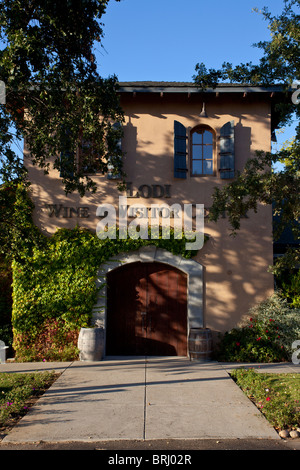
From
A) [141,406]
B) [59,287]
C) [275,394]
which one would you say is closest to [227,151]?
[59,287]

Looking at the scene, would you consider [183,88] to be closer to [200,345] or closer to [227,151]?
[227,151]

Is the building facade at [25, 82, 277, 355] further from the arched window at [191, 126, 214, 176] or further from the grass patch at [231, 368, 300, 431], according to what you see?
the grass patch at [231, 368, 300, 431]

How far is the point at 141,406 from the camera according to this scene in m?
6.21

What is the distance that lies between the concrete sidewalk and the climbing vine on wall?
1.02 meters

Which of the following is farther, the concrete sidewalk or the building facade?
the building facade

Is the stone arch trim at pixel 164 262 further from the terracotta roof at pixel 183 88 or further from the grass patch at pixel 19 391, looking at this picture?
the terracotta roof at pixel 183 88

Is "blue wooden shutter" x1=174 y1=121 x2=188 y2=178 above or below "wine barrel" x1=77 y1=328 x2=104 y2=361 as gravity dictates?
above

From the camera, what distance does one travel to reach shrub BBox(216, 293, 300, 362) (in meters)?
9.24

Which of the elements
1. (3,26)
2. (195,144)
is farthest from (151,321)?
(3,26)

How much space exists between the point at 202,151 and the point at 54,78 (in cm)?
458

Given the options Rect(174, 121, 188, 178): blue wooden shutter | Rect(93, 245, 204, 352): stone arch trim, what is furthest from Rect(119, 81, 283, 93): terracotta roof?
Rect(93, 245, 204, 352): stone arch trim

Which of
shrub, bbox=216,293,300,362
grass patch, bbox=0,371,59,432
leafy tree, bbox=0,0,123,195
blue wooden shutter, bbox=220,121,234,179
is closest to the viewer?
grass patch, bbox=0,371,59,432
